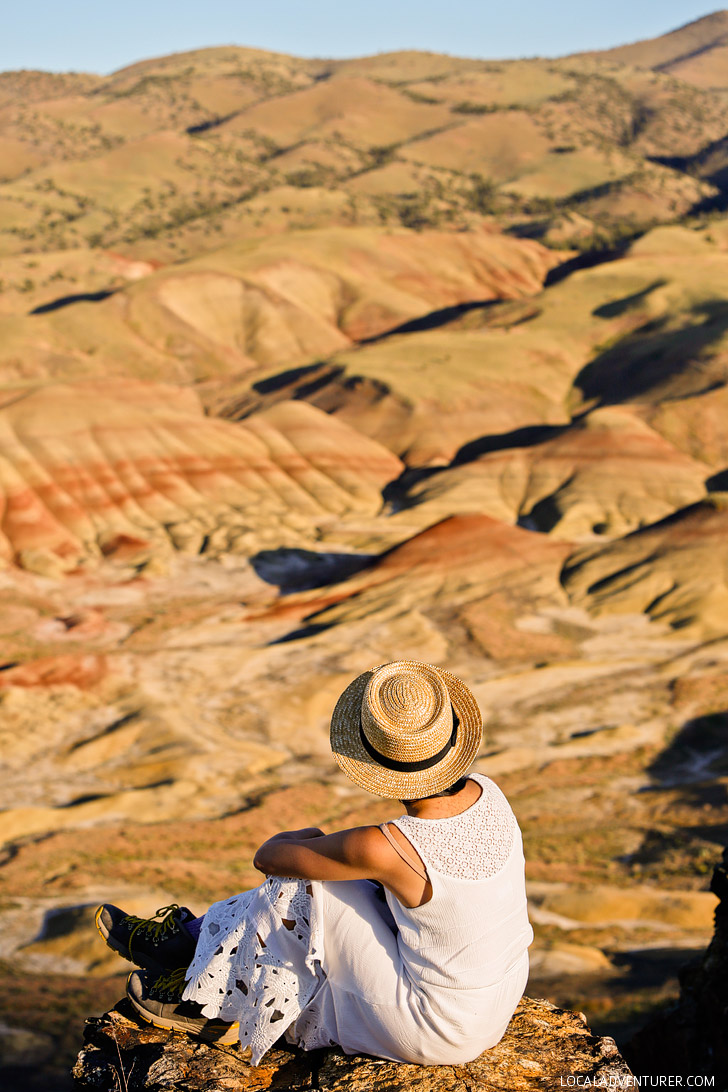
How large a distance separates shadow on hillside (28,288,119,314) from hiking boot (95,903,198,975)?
6105 cm

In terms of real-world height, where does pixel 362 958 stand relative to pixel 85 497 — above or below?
above

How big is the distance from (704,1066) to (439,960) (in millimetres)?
3001

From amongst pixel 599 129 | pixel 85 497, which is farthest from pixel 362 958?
pixel 599 129

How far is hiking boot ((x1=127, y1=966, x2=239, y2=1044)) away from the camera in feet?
11.5

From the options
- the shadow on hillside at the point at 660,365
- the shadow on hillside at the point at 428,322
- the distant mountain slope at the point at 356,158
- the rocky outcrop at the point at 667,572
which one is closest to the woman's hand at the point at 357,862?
the rocky outcrop at the point at 667,572

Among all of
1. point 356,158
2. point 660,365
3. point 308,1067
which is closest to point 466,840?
point 308,1067

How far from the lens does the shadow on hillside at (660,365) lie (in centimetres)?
4456

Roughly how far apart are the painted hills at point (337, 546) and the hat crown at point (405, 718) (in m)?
7.24

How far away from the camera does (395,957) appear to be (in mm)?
3207

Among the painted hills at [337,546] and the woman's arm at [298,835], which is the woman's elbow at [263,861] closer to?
the woman's arm at [298,835]

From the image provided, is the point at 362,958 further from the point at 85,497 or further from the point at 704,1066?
the point at 85,497

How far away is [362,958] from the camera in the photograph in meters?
3.21

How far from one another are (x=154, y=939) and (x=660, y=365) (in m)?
47.8

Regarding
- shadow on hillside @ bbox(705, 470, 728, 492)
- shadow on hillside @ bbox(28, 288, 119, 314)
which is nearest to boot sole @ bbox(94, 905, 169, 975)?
shadow on hillside @ bbox(705, 470, 728, 492)
